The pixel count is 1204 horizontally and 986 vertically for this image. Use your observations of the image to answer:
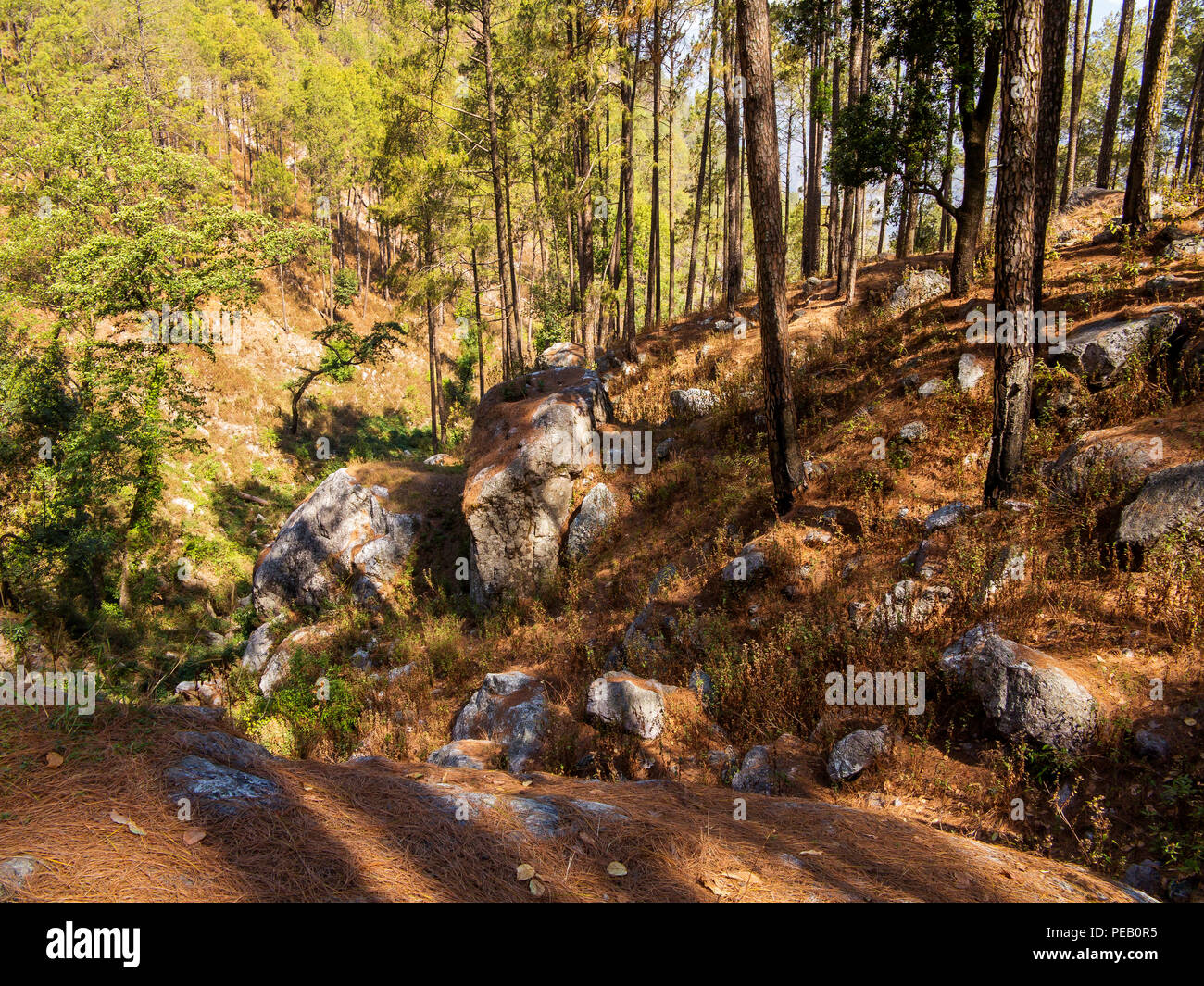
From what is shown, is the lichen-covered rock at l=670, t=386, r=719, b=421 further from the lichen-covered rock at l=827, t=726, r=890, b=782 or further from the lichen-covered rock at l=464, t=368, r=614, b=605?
the lichen-covered rock at l=827, t=726, r=890, b=782

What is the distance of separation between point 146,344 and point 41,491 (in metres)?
5.22

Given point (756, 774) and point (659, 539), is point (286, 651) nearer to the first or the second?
point (659, 539)

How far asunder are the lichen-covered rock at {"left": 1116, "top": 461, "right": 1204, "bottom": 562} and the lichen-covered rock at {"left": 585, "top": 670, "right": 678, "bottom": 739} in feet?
16.0

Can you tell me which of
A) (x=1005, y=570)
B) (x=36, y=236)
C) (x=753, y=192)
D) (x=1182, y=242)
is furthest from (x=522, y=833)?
(x=36, y=236)

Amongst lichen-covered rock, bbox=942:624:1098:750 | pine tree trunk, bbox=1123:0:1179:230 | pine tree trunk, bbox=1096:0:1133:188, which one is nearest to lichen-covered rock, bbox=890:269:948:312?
pine tree trunk, bbox=1123:0:1179:230

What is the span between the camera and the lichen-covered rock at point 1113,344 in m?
8.01

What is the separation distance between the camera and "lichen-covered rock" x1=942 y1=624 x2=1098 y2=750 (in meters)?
4.68

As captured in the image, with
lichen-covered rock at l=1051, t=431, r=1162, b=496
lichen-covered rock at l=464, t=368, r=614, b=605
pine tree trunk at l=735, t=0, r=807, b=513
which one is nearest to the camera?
lichen-covered rock at l=1051, t=431, r=1162, b=496

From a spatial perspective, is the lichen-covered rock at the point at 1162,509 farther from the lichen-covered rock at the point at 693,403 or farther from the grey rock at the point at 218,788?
the lichen-covered rock at the point at 693,403

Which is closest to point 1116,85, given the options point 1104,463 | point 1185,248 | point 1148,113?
point 1148,113

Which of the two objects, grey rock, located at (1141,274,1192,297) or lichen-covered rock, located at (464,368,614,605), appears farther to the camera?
lichen-covered rock, located at (464,368,614,605)

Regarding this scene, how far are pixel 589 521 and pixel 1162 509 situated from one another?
339 inches

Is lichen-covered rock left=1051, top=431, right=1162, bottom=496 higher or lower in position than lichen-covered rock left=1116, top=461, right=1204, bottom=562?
higher
